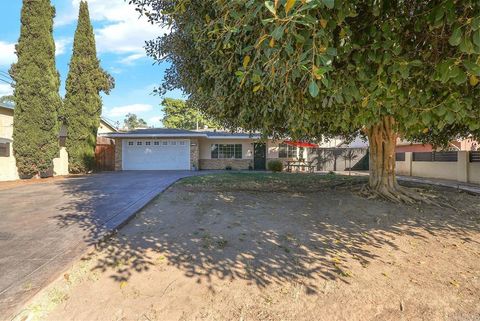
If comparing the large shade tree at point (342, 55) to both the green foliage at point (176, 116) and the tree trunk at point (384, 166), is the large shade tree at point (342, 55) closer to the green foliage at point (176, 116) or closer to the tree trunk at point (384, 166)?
the tree trunk at point (384, 166)

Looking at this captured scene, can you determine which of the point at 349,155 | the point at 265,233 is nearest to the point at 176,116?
the point at 349,155

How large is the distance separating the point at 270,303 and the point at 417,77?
117 inches

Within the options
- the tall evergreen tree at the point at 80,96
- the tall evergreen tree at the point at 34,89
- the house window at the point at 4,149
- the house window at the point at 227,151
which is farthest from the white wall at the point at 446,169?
the house window at the point at 4,149

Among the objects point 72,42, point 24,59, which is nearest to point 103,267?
point 24,59

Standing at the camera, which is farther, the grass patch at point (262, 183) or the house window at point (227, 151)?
the house window at point (227, 151)

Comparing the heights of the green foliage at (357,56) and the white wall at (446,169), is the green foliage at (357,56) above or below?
above

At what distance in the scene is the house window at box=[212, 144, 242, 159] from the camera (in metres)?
22.3

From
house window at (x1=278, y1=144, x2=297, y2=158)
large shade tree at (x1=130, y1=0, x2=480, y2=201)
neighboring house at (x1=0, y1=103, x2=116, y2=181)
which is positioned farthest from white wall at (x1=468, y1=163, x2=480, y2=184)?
neighboring house at (x1=0, y1=103, x2=116, y2=181)

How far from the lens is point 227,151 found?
22.4 meters

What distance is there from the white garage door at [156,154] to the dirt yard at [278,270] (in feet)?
49.9

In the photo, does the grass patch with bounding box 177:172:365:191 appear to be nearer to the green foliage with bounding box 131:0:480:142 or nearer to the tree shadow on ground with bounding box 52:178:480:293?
the tree shadow on ground with bounding box 52:178:480:293

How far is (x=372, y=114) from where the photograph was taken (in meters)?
4.39

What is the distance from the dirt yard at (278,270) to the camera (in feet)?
9.52

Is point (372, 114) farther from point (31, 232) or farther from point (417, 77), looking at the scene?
point (31, 232)
